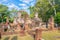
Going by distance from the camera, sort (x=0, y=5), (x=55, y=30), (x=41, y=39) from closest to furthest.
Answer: (x=41, y=39)
(x=55, y=30)
(x=0, y=5)

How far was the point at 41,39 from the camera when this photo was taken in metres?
11.8

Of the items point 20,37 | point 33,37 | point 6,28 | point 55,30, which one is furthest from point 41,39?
point 6,28

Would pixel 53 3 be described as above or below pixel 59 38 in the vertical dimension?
above

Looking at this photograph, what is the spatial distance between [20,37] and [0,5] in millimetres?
23639

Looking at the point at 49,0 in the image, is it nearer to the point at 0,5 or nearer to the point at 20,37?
the point at 0,5

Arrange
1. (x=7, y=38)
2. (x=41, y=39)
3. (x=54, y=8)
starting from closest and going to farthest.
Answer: (x=41, y=39)
(x=7, y=38)
(x=54, y=8)

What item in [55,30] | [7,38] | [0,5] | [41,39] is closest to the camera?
[41,39]

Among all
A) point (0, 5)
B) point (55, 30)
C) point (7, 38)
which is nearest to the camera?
point (7, 38)

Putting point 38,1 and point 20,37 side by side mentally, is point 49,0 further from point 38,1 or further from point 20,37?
point 20,37

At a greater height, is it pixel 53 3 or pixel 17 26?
pixel 53 3

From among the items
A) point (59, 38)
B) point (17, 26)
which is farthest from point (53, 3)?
point (59, 38)

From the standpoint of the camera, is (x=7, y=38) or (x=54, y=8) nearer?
(x=7, y=38)

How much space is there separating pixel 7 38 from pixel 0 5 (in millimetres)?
23616

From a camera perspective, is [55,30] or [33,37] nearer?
[33,37]
